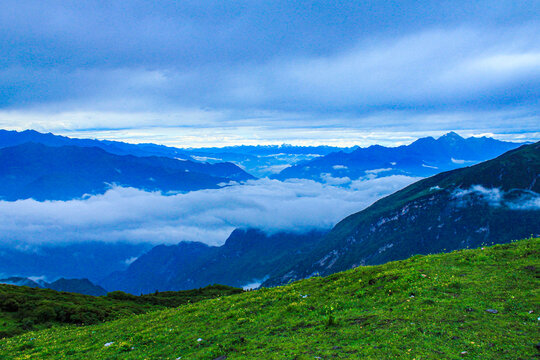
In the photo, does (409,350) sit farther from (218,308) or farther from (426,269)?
(218,308)

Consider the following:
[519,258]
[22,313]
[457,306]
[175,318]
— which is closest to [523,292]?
[457,306]

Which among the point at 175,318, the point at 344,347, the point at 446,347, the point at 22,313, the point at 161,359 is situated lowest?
the point at 22,313

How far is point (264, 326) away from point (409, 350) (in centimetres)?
1014

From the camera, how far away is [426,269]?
24922 mm

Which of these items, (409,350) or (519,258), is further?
(519,258)

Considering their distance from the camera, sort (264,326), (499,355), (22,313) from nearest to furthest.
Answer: (499,355), (264,326), (22,313)

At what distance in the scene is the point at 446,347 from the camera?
1359 cm

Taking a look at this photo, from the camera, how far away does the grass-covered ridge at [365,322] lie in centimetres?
1431

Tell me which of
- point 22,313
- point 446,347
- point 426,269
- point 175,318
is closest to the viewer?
point 446,347

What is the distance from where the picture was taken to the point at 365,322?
17.8 m

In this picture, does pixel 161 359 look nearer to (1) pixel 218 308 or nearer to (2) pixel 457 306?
(1) pixel 218 308

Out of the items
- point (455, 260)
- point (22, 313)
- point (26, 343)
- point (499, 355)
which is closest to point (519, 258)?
point (455, 260)

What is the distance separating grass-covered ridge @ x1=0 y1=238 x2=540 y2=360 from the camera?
14312 millimetres

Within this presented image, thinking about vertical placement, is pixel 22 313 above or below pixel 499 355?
below
